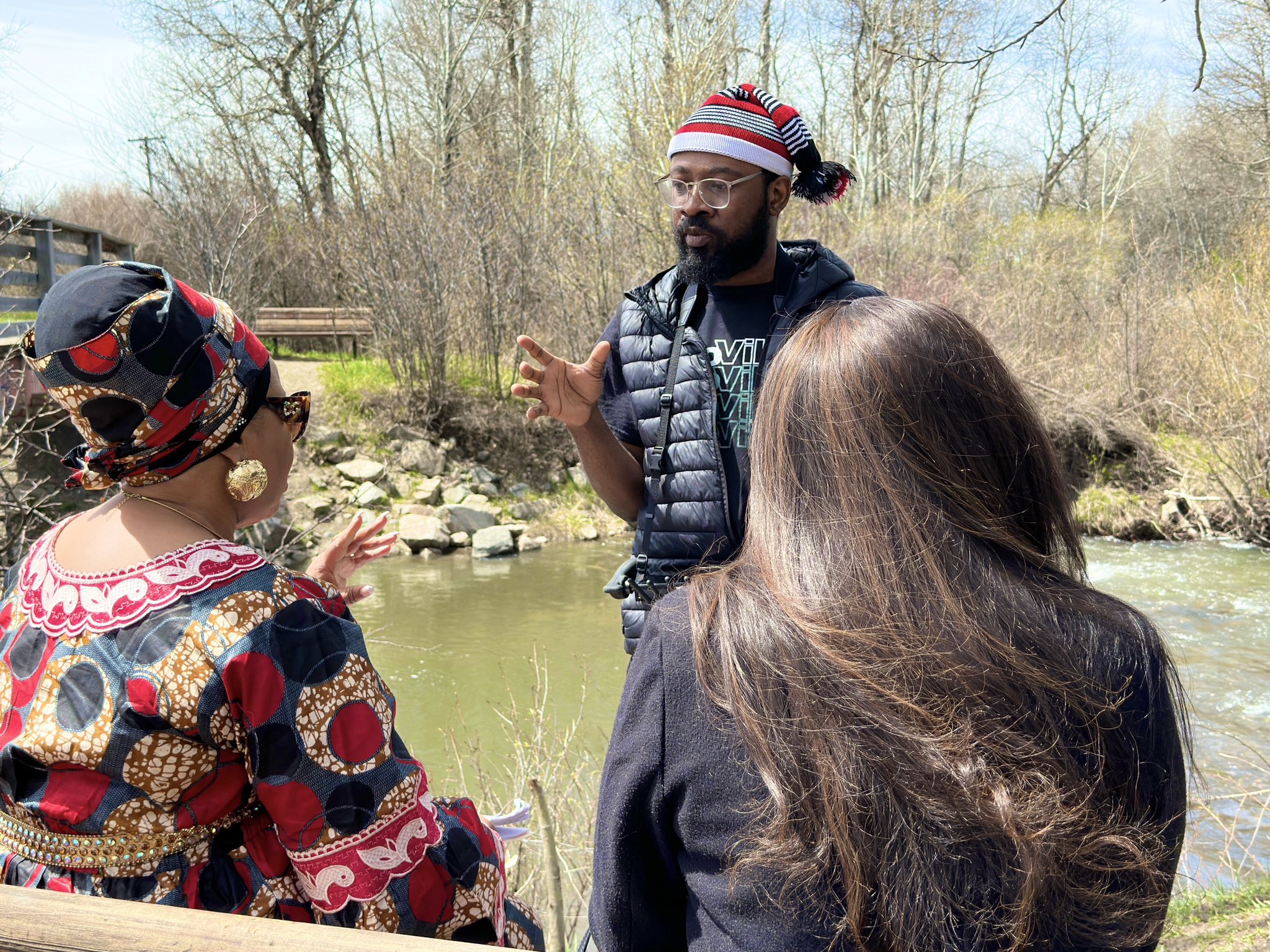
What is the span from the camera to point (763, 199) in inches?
104

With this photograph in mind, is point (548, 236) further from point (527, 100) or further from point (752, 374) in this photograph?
point (752, 374)

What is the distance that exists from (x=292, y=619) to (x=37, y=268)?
10198mm

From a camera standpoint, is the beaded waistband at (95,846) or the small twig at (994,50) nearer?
the beaded waistband at (95,846)

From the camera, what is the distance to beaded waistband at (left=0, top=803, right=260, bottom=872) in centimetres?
127

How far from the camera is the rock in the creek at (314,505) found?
36.4ft

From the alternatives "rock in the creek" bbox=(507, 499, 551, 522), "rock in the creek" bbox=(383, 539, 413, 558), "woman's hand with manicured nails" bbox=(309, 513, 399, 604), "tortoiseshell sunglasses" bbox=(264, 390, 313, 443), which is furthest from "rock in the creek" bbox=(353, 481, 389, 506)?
"tortoiseshell sunglasses" bbox=(264, 390, 313, 443)

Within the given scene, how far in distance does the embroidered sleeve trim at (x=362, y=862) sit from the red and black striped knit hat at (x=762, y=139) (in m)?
1.90

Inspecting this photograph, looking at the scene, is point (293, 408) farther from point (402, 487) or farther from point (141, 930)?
point (402, 487)

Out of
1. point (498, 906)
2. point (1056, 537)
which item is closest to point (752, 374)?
point (1056, 537)

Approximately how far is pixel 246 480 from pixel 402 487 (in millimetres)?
10868

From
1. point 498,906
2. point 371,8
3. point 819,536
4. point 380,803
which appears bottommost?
point 498,906

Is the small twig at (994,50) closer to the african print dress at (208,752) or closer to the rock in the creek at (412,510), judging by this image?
the african print dress at (208,752)

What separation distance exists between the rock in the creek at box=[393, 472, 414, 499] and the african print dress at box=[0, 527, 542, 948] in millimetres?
10805

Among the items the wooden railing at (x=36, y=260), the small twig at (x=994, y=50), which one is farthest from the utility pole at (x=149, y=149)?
the small twig at (x=994, y=50)
